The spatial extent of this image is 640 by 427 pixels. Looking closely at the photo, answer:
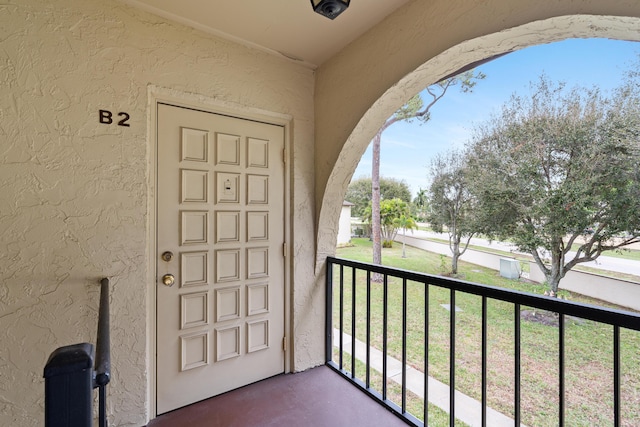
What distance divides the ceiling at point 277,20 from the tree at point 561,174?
16.1 ft

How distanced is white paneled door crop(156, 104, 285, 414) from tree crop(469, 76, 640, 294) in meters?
5.31

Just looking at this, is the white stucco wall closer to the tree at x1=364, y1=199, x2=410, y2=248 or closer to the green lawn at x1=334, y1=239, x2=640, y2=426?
the tree at x1=364, y1=199, x2=410, y2=248

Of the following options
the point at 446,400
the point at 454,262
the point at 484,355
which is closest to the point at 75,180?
the point at 484,355

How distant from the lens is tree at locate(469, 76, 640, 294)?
4.24 m

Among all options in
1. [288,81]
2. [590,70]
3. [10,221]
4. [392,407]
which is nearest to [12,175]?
[10,221]

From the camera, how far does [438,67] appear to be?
1667 mm

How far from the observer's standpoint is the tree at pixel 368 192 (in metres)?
10.0

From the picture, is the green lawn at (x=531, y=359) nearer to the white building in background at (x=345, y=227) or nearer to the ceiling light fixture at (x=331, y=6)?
the ceiling light fixture at (x=331, y=6)

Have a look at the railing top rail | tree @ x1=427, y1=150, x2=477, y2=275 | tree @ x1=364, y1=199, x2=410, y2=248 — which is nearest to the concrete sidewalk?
the railing top rail

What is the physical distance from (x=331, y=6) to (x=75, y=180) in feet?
5.38

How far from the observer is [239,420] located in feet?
5.73

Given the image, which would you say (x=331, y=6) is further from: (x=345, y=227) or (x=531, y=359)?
(x=345, y=227)

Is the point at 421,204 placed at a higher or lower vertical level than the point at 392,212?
higher

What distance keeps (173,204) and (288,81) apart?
1.37m
